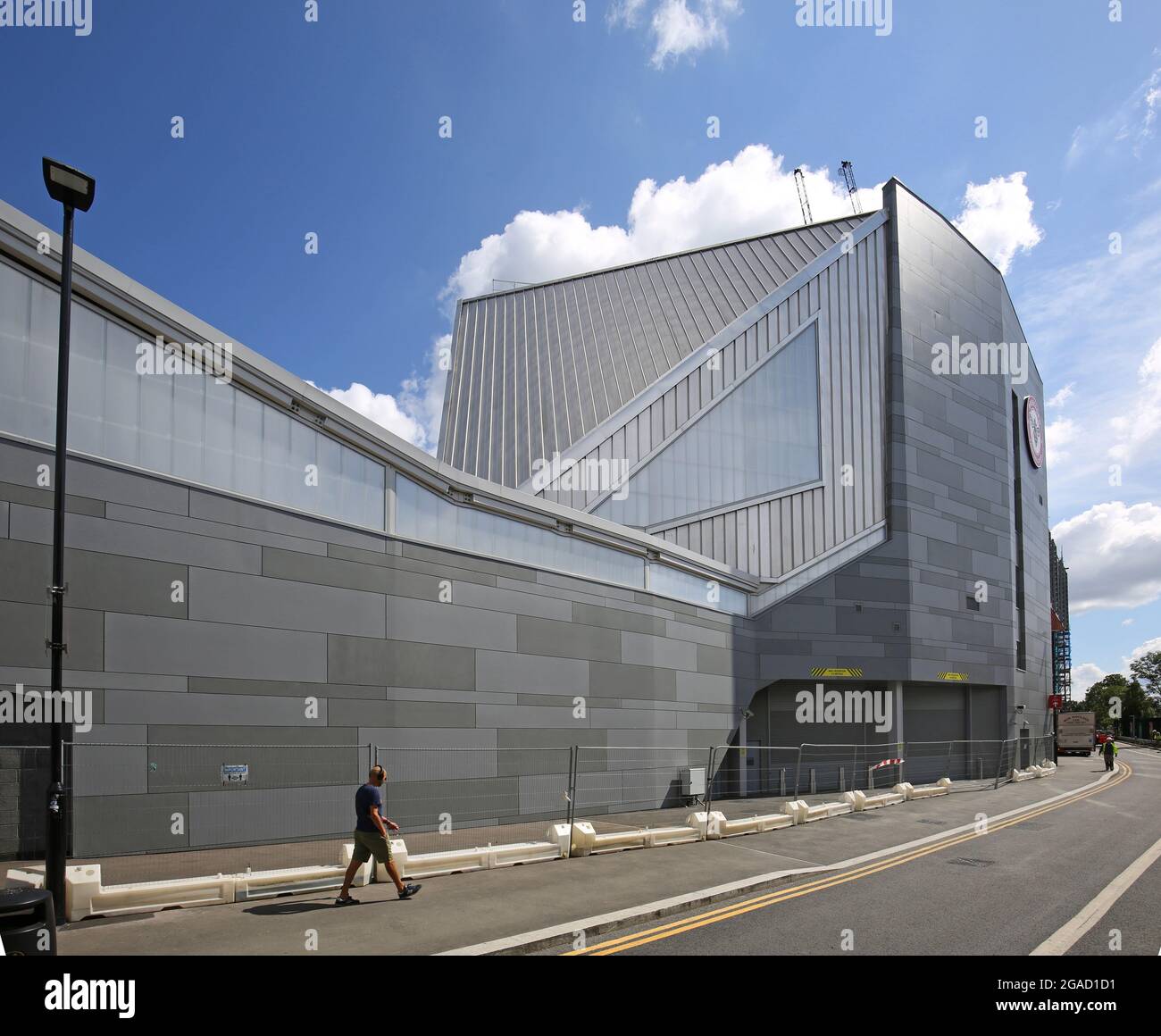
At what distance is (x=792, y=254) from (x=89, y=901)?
3986cm

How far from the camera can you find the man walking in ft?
35.2

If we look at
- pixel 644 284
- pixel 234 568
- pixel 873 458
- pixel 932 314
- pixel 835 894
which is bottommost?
pixel 835 894

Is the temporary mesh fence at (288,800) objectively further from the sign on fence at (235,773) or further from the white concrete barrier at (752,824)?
the white concrete barrier at (752,824)

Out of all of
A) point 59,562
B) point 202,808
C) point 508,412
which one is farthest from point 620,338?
point 59,562

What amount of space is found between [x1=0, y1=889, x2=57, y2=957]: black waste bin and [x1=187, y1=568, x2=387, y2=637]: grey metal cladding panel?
7706 mm

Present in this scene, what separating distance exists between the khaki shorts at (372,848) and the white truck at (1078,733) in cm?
6363

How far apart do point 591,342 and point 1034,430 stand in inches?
1093

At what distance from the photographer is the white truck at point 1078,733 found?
2480 inches

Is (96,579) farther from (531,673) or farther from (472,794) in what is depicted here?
(531,673)

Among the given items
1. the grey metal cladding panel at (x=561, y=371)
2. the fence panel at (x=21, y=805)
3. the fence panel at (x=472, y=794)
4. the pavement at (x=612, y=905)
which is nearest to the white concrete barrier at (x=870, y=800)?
the pavement at (x=612, y=905)
